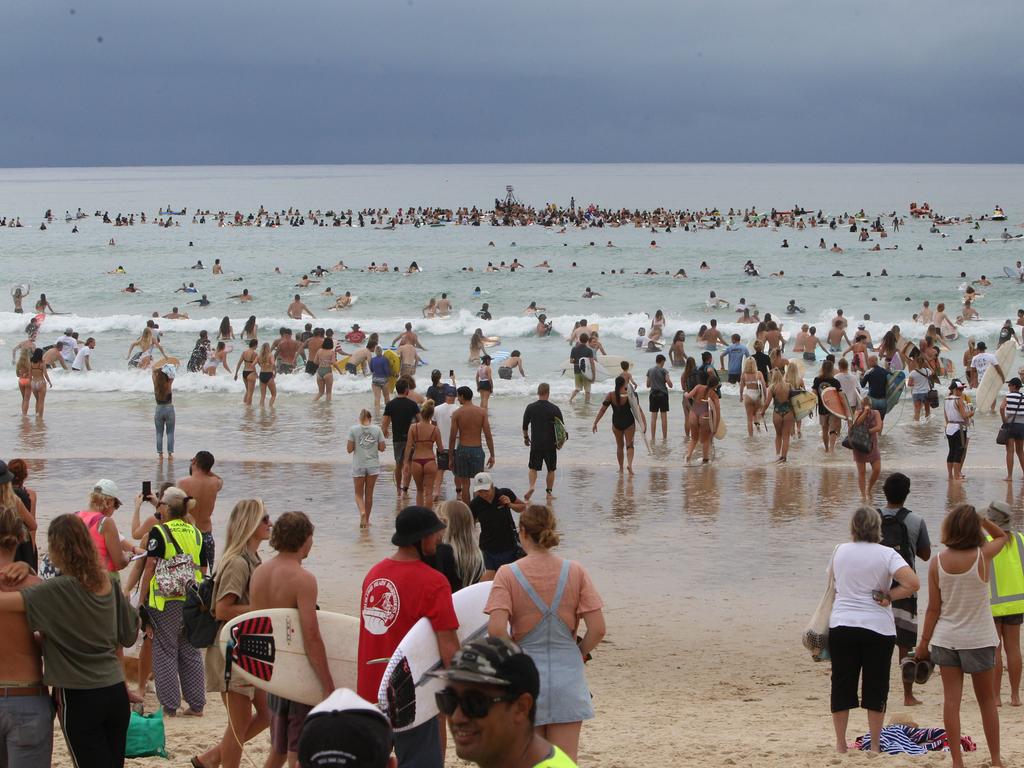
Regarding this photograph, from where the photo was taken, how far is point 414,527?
4402mm

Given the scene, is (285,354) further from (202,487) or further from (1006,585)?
(1006,585)

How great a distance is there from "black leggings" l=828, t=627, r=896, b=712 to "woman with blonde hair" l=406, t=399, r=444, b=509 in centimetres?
661

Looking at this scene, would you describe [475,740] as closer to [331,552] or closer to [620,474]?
[331,552]

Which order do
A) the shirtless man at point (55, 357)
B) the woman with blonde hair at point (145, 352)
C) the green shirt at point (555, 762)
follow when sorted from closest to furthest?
1. the green shirt at point (555, 762)
2. the shirtless man at point (55, 357)
3. the woman with blonde hair at point (145, 352)

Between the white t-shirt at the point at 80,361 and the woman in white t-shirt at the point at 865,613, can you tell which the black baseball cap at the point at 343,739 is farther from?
the white t-shirt at the point at 80,361

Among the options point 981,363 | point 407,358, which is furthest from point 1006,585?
point 407,358

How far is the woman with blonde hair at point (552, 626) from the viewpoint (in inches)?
174

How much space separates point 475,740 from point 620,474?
1190cm

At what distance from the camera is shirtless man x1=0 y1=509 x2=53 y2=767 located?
418cm

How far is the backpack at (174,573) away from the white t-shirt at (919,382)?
552 inches

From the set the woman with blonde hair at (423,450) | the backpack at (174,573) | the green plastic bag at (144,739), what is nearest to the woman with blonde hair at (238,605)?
the green plastic bag at (144,739)

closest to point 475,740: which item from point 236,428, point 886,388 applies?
point 886,388

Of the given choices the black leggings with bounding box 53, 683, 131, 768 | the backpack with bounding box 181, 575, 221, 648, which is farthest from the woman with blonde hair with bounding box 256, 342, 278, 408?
the black leggings with bounding box 53, 683, 131, 768

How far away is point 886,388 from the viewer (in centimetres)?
1570
